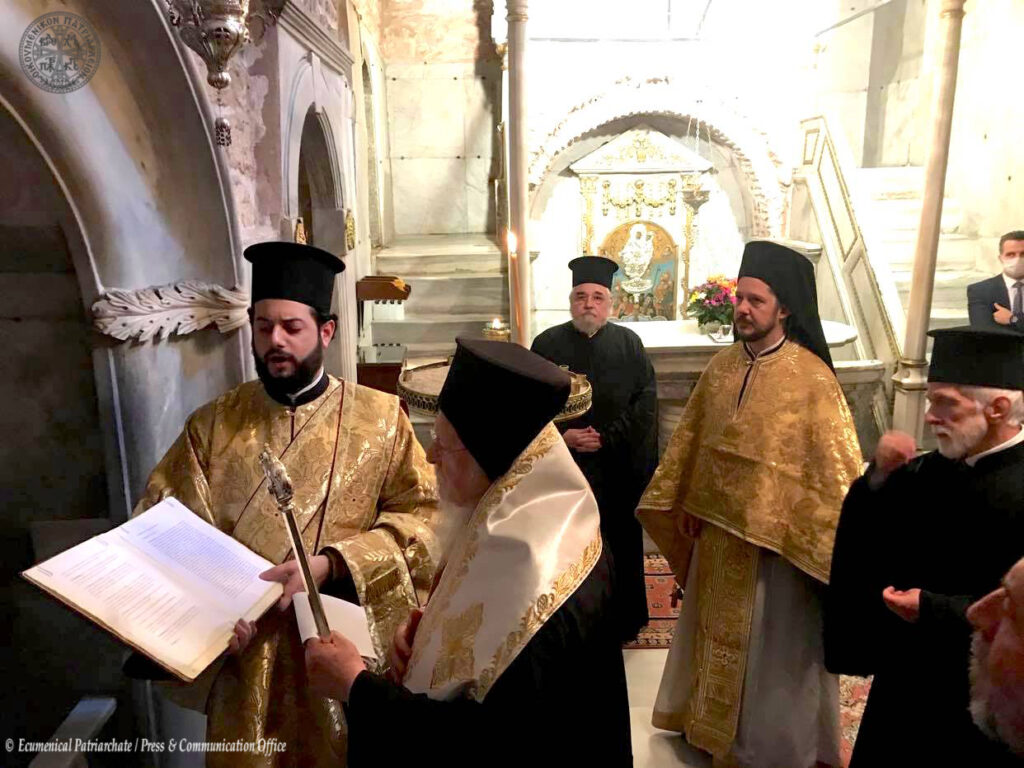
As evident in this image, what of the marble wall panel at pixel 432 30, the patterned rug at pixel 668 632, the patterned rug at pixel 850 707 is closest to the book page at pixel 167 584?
the patterned rug at pixel 668 632

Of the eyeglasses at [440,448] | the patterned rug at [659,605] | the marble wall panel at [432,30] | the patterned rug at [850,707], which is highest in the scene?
the marble wall panel at [432,30]

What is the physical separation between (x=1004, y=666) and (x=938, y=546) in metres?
1.02

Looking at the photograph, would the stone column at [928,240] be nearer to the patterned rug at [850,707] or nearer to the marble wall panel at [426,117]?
the patterned rug at [850,707]

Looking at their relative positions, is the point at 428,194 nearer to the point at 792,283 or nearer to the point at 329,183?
the point at 329,183

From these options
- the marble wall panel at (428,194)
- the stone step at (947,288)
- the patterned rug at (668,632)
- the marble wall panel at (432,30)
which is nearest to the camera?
the patterned rug at (668,632)

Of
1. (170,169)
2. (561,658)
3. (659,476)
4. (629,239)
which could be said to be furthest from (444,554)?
(629,239)

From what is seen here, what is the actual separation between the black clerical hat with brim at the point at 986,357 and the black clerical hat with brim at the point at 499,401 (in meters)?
1.33

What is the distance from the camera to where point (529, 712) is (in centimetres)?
121

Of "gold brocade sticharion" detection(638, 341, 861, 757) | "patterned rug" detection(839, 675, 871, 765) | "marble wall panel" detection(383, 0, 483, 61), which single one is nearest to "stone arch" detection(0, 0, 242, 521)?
"gold brocade sticharion" detection(638, 341, 861, 757)

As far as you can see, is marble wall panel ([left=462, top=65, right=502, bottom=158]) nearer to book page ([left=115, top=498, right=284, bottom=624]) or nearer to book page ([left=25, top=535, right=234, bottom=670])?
book page ([left=115, top=498, right=284, bottom=624])

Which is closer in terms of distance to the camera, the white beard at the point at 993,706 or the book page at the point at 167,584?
the white beard at the point at 993,706

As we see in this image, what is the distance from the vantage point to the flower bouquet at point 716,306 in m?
5.77

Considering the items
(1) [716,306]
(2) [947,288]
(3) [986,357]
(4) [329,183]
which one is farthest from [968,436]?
(2) [947,288]

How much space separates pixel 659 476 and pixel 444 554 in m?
1.75
